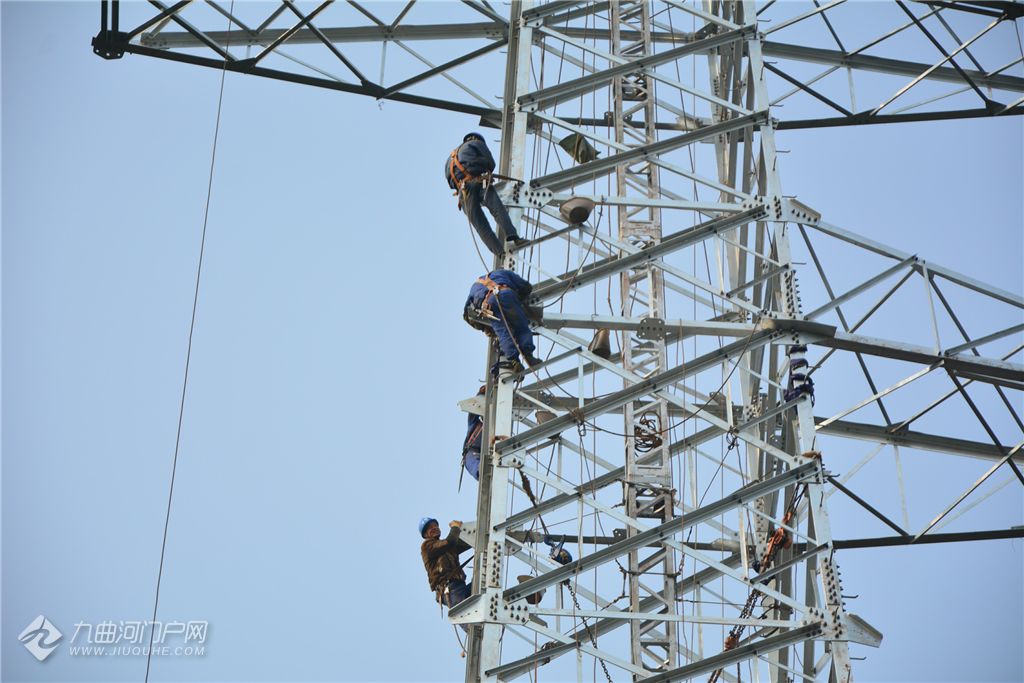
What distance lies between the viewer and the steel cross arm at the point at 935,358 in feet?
58.7

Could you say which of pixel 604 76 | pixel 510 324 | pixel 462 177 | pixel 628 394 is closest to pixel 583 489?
pixel 628 394

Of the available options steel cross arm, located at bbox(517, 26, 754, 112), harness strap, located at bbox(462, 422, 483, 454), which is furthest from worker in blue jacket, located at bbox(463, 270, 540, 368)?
harness strap, located at bbox(462, 422, 483, 454)

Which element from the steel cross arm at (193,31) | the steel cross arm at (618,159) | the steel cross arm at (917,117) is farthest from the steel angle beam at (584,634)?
the steel cross arm at (193,31)

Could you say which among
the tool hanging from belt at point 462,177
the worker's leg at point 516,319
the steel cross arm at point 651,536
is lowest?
the steel cross arm at point 651,536

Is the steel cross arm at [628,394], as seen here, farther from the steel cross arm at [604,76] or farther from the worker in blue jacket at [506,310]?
the steel cross arm at [604,76]

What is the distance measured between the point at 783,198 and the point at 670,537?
177 inches

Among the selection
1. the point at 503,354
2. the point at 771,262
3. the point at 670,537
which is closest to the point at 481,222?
the point at 503,354

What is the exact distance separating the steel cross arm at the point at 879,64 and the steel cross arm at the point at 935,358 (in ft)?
23.6

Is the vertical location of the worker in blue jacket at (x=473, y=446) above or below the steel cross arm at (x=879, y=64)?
below

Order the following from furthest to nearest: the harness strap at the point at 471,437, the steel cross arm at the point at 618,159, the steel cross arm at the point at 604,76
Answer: the harness strap at the point at 471,437 < the steel cross arm at the point at 604,76 < the steel cross arm at the point at 618,159

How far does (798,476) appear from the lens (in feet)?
50.8

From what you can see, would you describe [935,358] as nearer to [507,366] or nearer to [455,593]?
[507,366]

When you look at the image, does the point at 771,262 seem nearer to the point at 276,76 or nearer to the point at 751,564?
the point at 751,564

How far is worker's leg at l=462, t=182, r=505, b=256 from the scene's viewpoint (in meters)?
17.2
